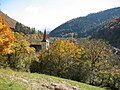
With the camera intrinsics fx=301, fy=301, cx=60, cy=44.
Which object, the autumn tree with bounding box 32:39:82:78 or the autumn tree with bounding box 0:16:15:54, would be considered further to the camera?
the autumn tree with bounding box 32:39:82:78

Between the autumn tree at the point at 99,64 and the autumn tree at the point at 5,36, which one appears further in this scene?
the autumn tree at the point at 99,64

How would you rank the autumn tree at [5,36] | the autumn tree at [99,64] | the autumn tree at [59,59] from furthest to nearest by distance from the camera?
the autumn tree at [59,59]
the autumn tree at [99,64]
the autumn tree at [5,36]

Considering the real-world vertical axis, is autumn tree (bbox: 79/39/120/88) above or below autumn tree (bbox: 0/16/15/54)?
below

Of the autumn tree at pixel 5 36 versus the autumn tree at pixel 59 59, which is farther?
the autumn tree at pixel 59 59

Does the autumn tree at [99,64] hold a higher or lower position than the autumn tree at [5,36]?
lower

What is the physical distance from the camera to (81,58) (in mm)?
80188

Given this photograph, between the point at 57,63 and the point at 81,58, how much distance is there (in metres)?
6.79

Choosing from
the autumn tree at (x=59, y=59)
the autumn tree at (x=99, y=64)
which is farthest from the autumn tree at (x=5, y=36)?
the autumn tree at (x=99, y=64)

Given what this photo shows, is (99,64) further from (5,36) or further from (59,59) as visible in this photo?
(5,36)

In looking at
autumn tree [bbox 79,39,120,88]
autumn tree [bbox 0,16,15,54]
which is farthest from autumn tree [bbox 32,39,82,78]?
autumn tree [bbox 0,16,15,54]

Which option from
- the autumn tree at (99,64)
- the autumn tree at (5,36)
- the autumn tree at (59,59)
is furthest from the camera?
the autumn tree at (59,59)

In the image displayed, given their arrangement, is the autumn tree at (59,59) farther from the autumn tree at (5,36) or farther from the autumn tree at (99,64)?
the autumn tree at (5,36)

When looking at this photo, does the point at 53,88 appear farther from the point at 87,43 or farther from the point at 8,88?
the point at 87,43

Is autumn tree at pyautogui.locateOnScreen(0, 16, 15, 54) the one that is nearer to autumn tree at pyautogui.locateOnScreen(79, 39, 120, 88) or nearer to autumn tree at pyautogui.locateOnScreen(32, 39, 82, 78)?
autumn tree at pyautogui.locateOnScreen(32, 39, 82, 78)
